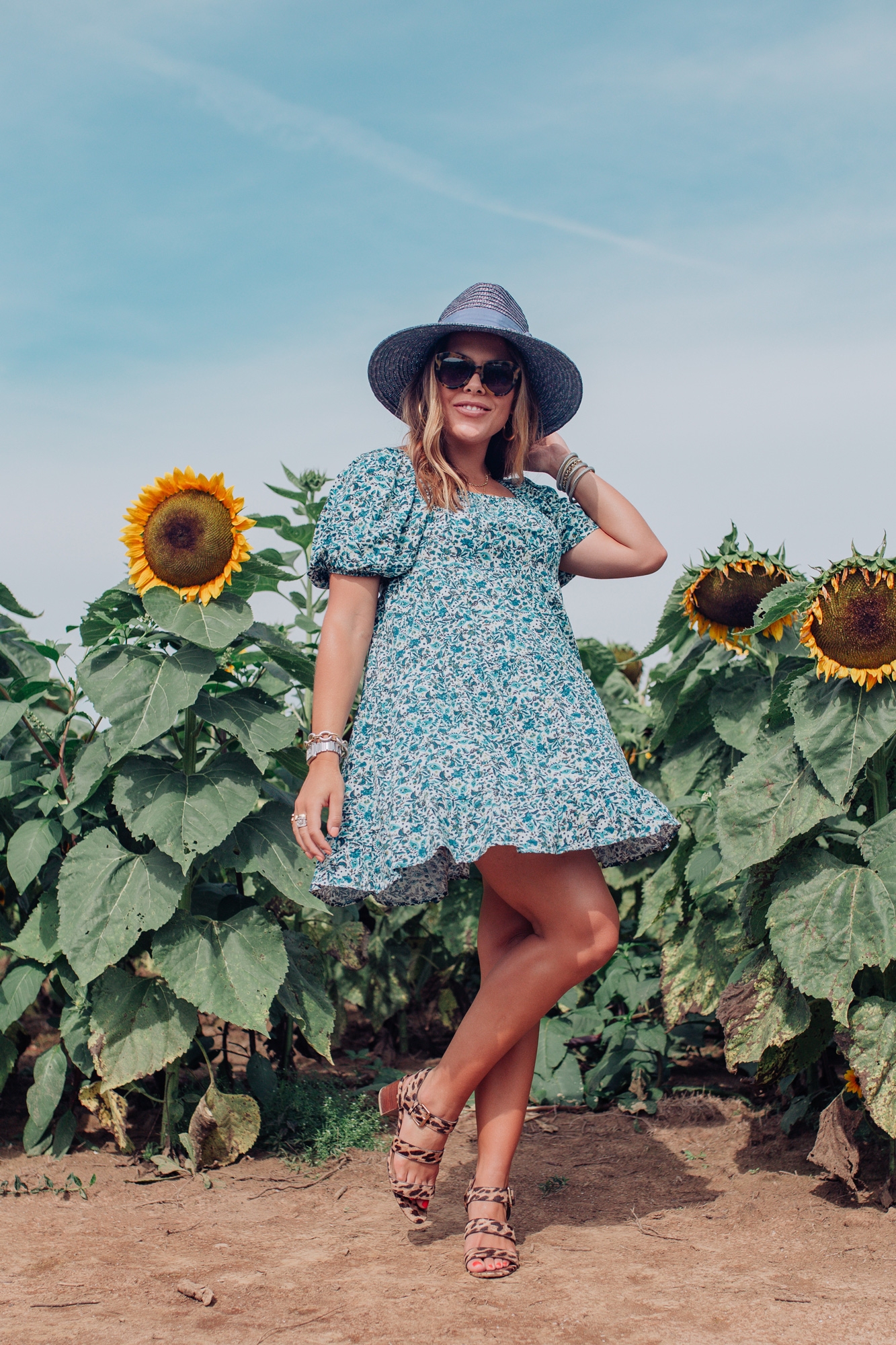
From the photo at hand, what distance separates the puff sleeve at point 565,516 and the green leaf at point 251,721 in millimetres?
902

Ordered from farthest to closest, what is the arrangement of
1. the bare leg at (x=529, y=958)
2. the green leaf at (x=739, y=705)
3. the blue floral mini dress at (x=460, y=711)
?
the green leaf at (x=739, y=705) → the bare leg at (x=529, y=958) → the blue floral mini dress at (x=460, y=711)

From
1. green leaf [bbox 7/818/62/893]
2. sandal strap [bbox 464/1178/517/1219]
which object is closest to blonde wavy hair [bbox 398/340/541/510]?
green leaf [bbox 7/818/62/893]

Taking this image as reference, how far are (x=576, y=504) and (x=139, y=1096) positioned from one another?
2388mm

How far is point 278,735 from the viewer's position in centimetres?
326

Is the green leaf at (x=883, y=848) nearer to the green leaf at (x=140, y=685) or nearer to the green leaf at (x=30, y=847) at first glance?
the green leaf at (x=140, y=685)

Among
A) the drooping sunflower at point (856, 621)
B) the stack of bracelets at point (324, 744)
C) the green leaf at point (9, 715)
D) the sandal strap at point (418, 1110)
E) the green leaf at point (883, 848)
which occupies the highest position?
the drooping sunflower at point (856, 621)

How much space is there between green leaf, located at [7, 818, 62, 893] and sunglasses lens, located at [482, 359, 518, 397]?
1777 mm

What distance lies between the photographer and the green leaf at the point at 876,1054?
2.76m

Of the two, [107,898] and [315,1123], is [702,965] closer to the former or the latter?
[315,1123]

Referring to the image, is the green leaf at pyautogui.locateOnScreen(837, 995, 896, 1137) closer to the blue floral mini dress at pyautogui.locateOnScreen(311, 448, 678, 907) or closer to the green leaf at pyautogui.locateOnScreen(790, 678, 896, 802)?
the green leaf at pyautogui.locateOnScreen(790, 678, 896, 802)

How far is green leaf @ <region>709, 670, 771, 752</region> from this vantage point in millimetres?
3557

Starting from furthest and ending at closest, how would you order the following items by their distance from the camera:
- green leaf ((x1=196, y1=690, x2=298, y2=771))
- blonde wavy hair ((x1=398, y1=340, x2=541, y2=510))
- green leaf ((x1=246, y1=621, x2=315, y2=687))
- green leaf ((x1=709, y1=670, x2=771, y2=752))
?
green leaf ((x1=709, y1=670, x2=771, y2=752)) → green leaf ((x1=246, y1=621, x2=315, y2=687)) → green leaf ((x1=196, y1=690, x2=298, y2=771)) → blonde wavy hair ((x1=398, y1=340, x2=541, y2=510))

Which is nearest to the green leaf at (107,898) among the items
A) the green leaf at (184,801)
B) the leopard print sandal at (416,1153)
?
the green leaf at (184,801)

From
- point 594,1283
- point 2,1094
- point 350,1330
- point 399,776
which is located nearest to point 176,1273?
point 350,1330
